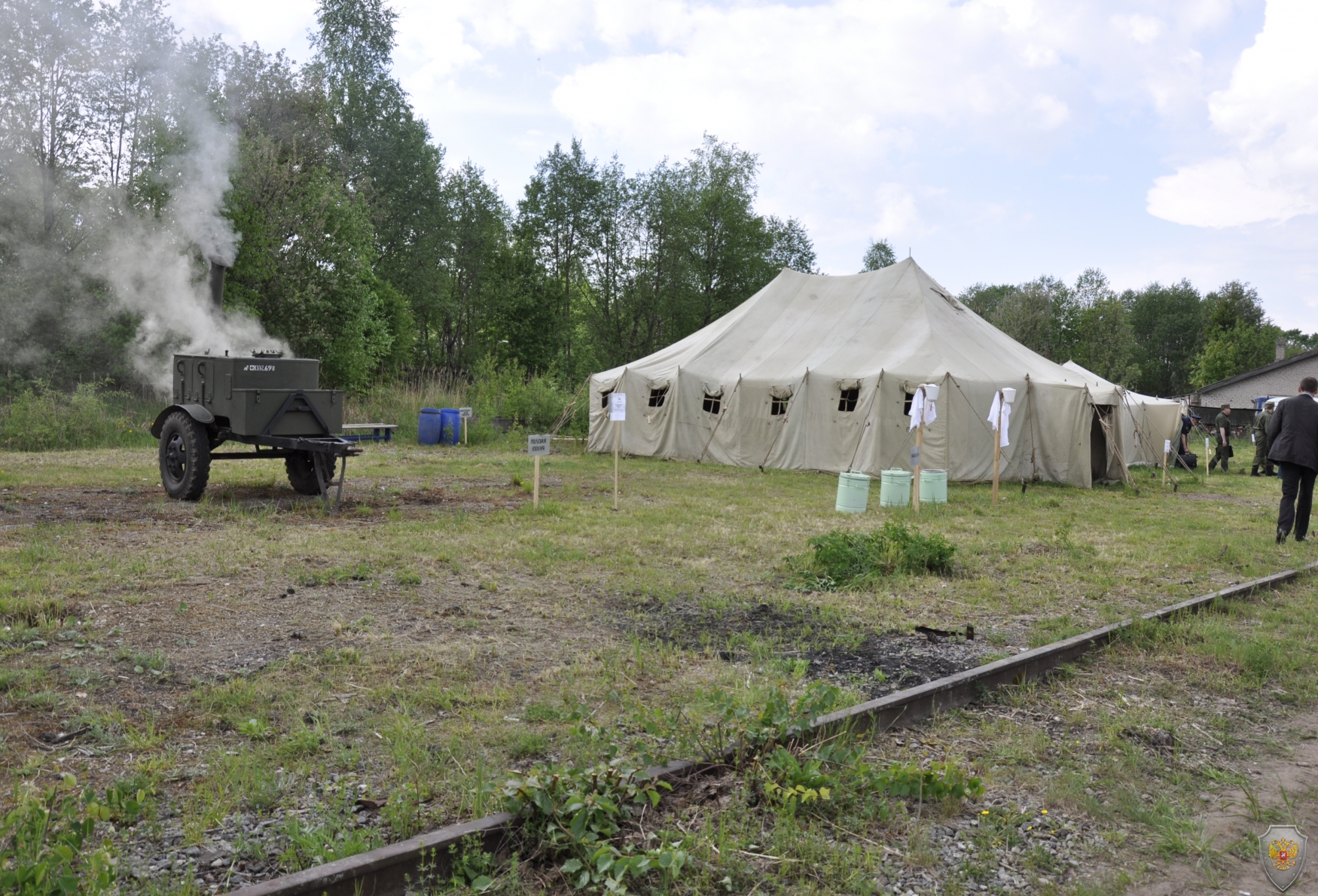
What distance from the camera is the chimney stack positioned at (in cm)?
1249

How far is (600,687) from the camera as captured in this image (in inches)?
174

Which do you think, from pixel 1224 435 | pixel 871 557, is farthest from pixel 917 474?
pixel 1224 435

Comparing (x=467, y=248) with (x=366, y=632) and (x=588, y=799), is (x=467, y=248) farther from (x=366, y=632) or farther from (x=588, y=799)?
(x=588, y=799)

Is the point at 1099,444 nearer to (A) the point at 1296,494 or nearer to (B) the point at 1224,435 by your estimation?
(B) the point at 1224,435

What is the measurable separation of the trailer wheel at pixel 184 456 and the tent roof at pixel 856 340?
11246 millimetres

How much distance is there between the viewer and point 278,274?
22312 mm

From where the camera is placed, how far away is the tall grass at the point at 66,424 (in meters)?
15.5

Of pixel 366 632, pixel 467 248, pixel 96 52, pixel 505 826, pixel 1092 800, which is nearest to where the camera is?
pixel 505 826

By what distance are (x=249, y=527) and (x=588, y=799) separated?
684 centimetres

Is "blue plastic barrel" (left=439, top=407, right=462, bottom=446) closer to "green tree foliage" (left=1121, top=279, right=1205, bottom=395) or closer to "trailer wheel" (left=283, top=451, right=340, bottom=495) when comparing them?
"trailer wheel" (left=283, top=451, right=340, bottom=495)

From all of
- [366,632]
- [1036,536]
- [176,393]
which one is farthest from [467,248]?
[366,632]

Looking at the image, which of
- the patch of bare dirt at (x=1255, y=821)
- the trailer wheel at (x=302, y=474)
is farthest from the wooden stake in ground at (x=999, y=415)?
the trailer wheel at (x=302, y=474)

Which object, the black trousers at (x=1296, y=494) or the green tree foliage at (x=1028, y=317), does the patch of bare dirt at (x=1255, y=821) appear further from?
the green tree foliage at (x=1028, y=317)

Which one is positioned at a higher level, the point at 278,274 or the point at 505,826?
the point at 278,274
